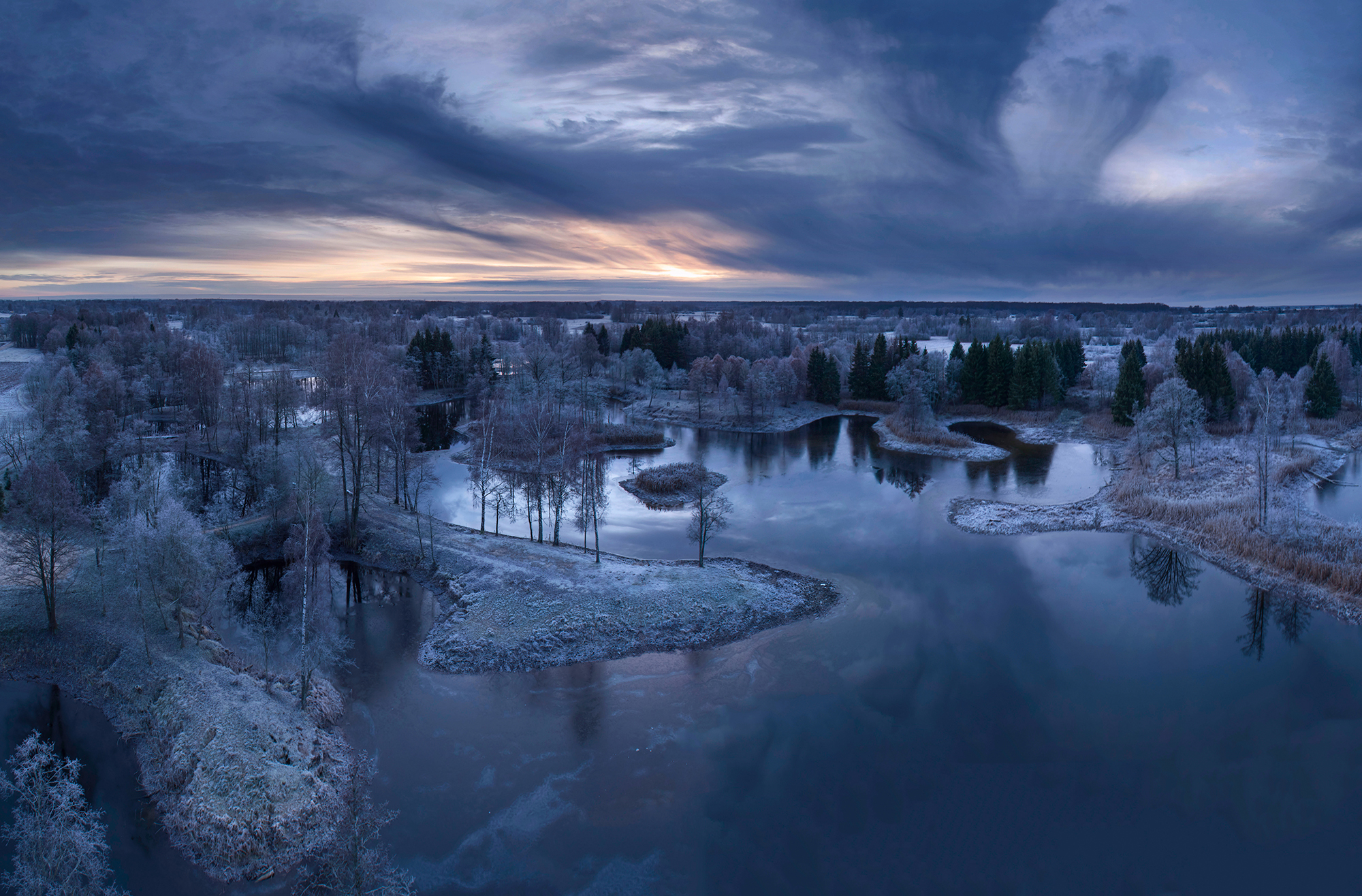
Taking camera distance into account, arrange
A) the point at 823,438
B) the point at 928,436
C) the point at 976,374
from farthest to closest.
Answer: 1. the point at 976,374
2. the point at 823,438
3. the point at 928,436

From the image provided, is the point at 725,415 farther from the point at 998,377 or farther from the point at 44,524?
the point at 44,524

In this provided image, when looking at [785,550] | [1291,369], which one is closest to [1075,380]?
[1291,369]

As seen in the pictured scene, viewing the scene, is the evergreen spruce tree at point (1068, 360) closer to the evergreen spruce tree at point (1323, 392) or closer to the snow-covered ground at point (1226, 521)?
the evergreen spruce tree at point (1323, 392)

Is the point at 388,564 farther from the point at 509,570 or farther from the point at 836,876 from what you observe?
the point at 836,876

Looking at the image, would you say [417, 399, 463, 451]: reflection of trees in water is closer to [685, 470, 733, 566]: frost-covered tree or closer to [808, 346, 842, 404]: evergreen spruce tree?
[685, 470, 733, 566]: frost-covered tree

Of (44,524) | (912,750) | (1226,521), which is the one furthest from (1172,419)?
(44,524)

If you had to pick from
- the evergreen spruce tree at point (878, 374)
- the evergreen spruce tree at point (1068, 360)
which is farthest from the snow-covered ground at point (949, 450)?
the evergreen spruce tree at point (1068, 360)
